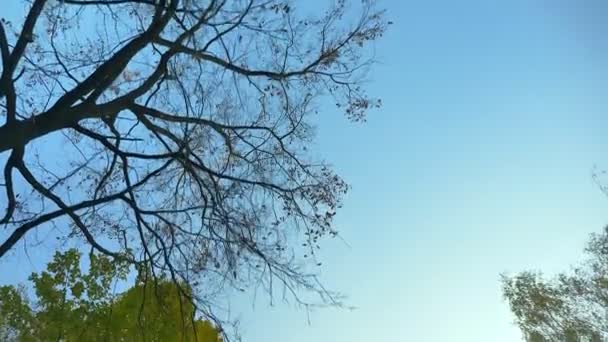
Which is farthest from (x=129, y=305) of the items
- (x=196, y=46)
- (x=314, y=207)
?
(x=196, y=46)

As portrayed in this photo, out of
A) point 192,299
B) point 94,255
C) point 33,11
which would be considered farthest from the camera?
point 94,255

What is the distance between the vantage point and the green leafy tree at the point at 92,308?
596 centimetres

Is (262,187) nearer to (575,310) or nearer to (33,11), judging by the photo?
(33,11)

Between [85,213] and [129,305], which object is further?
[129,305]

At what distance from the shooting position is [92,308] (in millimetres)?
6602

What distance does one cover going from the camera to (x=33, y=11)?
180 inches

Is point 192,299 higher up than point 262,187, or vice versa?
point 262,187

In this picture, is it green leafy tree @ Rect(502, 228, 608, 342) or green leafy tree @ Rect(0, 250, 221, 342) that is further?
green leafy tree @ Rect(502, 228, 608, 342)

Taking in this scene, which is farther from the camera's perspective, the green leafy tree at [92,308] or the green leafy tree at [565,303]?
the green leafy tree at [565,303]

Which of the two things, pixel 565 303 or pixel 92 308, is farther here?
pixel 565 303

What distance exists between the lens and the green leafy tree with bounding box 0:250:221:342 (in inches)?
235

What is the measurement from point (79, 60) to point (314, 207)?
10.6 feet

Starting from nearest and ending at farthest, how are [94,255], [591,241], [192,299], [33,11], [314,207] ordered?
[33,11] < [192,299] < [314,207] < [94,255] < [591,241]

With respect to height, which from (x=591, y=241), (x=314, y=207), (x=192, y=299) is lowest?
(x=192, y=299)
